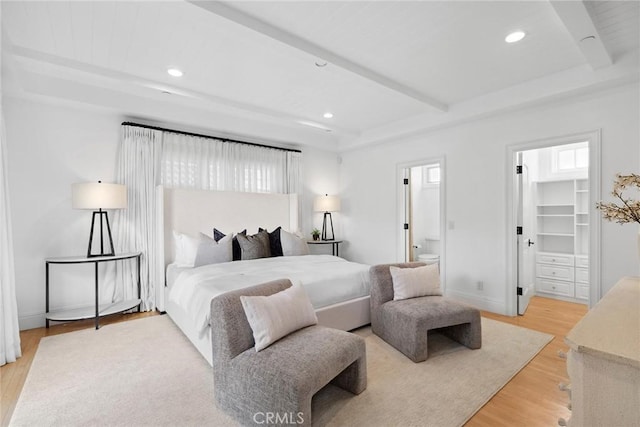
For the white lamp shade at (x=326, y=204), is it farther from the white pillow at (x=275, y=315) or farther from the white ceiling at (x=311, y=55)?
the white pillow at (x=275, y=315)

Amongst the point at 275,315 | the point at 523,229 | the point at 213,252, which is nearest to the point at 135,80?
the point at 213,252

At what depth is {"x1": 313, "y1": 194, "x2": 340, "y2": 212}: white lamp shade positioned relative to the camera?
18.3 feet

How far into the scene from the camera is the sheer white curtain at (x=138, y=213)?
3883mm

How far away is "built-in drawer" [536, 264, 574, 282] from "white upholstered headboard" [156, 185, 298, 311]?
3913 millimetres

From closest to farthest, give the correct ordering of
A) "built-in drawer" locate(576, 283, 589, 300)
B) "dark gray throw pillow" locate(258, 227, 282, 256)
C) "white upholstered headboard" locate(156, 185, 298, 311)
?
"white upholstered headboard" locate(156, 185, 298, 311) → "built-in drawer" locate(576, 283, 589, 300) → "dark gray throw pillow" locate(258, 227, 282, 256)

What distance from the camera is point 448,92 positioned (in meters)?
3.66

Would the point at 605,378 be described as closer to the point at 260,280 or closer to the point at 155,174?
the point at 260,280

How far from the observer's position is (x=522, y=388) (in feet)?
7.18

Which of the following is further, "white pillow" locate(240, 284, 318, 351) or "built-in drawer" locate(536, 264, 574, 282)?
"built-in drawer" locate(536, 264, 574, 282)

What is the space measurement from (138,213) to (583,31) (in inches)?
192

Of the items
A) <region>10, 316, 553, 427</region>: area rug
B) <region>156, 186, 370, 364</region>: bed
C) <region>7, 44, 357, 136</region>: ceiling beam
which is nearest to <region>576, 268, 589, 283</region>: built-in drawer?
<region>10, 316, 553, 427</region>: area rug

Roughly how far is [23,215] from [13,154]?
2.19 ft

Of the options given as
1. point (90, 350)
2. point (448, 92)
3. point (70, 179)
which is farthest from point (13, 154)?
point (448, 92)

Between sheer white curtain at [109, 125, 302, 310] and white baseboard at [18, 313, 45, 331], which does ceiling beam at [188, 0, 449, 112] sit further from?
white baseboard at [18, 313, 45, 331]
